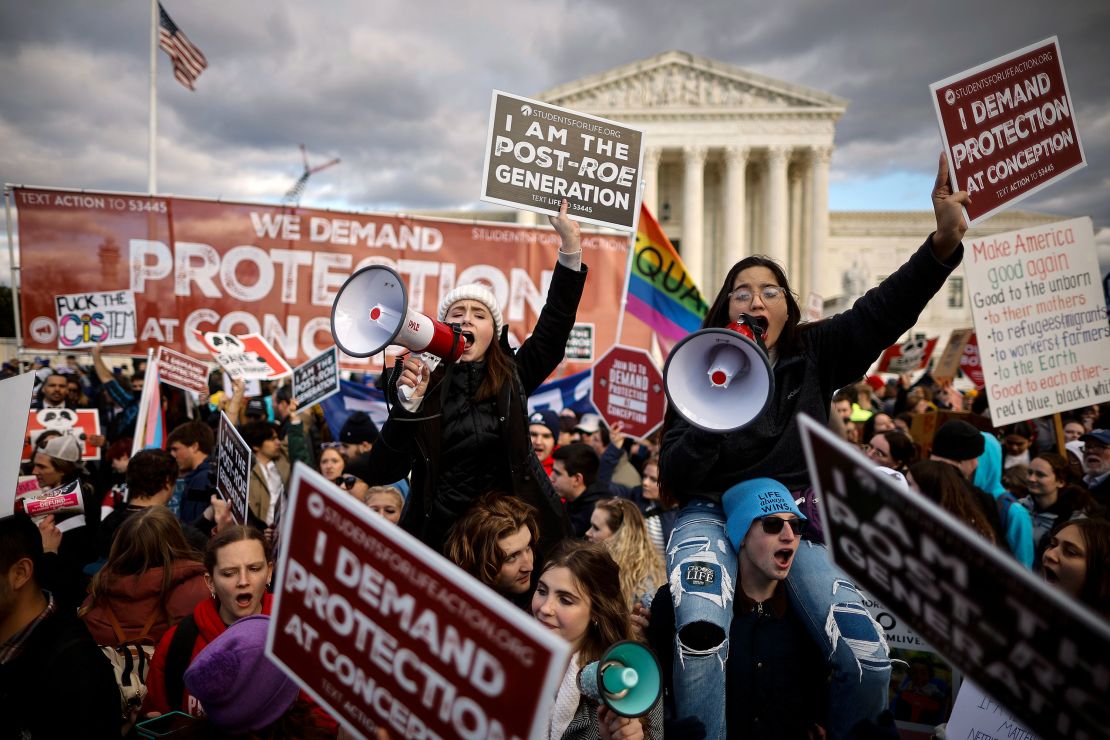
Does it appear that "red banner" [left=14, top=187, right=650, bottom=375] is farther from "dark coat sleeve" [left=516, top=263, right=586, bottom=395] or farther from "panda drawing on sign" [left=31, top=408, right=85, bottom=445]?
"dark coat sleeve" [left=516, top=263, right=586, bottom=395]

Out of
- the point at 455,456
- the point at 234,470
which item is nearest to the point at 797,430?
the point at 455,456

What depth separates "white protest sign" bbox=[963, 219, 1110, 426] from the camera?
5.36 metres

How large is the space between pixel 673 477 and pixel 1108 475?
442 cm

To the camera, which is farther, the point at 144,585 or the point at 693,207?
the point at 693,207

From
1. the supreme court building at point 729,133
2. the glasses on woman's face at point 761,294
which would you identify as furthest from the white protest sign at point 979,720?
the supreme court building at point 729,133

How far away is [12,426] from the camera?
261 cm

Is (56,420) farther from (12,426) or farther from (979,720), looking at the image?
(979,720)

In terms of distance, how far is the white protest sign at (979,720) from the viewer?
6.80 ft

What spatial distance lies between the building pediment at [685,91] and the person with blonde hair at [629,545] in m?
45.5

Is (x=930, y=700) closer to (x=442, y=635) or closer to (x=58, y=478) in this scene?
(x=442, y=635)

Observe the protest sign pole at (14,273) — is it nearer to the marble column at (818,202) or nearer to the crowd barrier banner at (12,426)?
the crowd barrier banner at (12,426)

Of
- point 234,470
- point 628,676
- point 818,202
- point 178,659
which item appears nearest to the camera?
point 628,676

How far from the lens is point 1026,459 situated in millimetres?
7395

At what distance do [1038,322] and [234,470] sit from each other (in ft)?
18.7
